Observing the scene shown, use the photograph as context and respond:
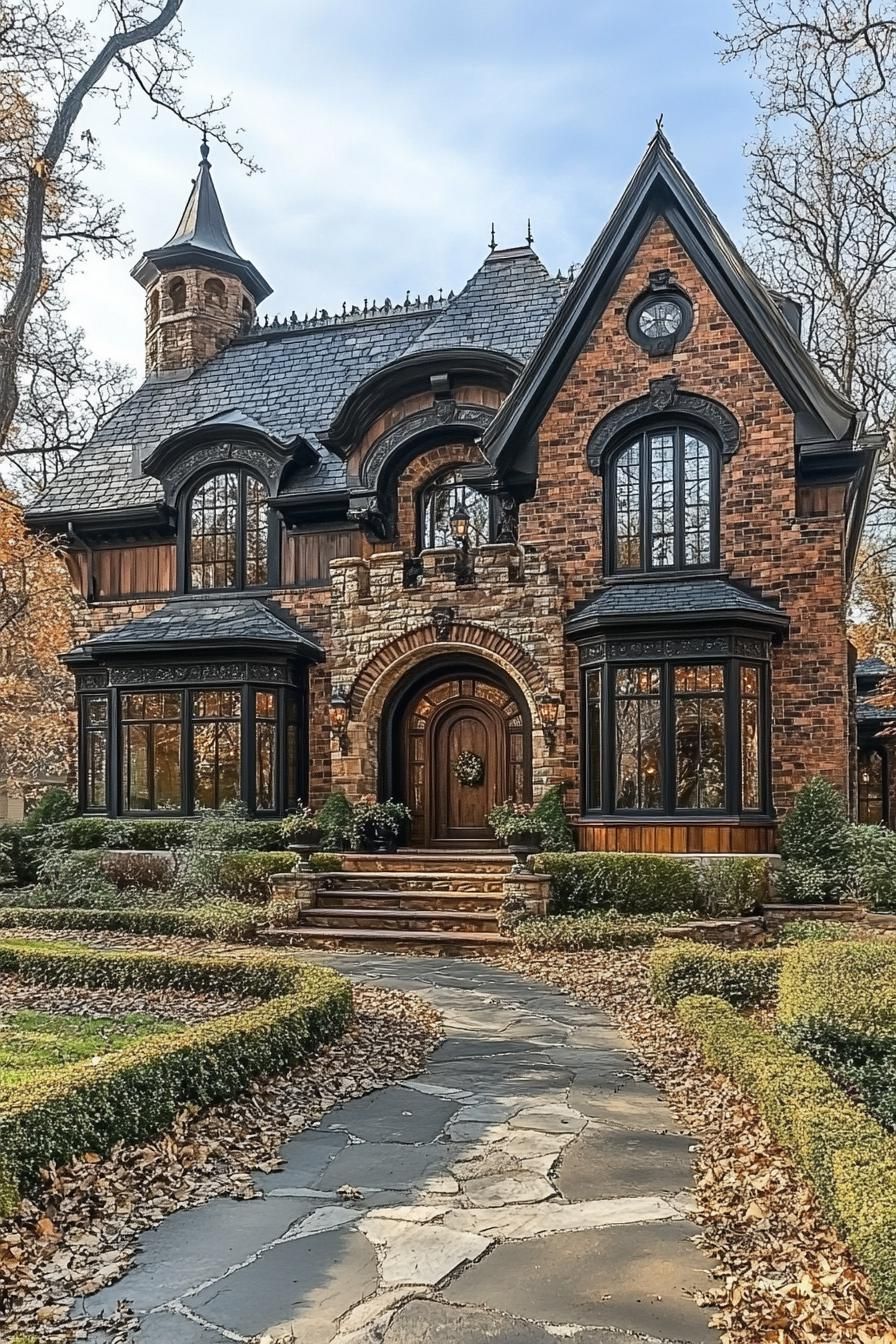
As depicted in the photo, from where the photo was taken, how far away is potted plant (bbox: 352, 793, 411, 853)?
640 inches

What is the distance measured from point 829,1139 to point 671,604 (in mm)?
11111

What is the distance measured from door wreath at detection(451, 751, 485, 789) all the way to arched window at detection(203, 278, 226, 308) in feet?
36.4

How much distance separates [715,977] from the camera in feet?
29.9

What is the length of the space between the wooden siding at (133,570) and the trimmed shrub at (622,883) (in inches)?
369

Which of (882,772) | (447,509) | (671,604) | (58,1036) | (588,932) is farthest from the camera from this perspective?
(882,772)

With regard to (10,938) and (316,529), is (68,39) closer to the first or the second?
(316,529)

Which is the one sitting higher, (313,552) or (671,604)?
(313,552)

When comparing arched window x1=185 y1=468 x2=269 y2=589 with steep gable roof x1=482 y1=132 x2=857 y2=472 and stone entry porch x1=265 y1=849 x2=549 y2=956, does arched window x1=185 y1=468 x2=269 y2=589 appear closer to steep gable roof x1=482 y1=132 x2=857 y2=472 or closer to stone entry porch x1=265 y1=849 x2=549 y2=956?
steep gable roof x1=482 y1=132 x2=857 y2=472

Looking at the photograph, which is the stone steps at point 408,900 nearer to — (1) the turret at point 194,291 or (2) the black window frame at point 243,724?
(2) the black window frame at point 243,724

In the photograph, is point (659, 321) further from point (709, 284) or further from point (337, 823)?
point (337, 823)

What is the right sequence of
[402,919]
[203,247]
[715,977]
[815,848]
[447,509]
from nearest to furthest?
1. [715,977]
2. [402,919]
3. [815,848]
4. [447,509]
5. [203,247]

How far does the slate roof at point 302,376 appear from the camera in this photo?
18.8 metres

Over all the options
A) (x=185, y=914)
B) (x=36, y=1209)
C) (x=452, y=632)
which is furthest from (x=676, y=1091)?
(x=452, y=632)

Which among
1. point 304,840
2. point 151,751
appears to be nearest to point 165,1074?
point 304,840
